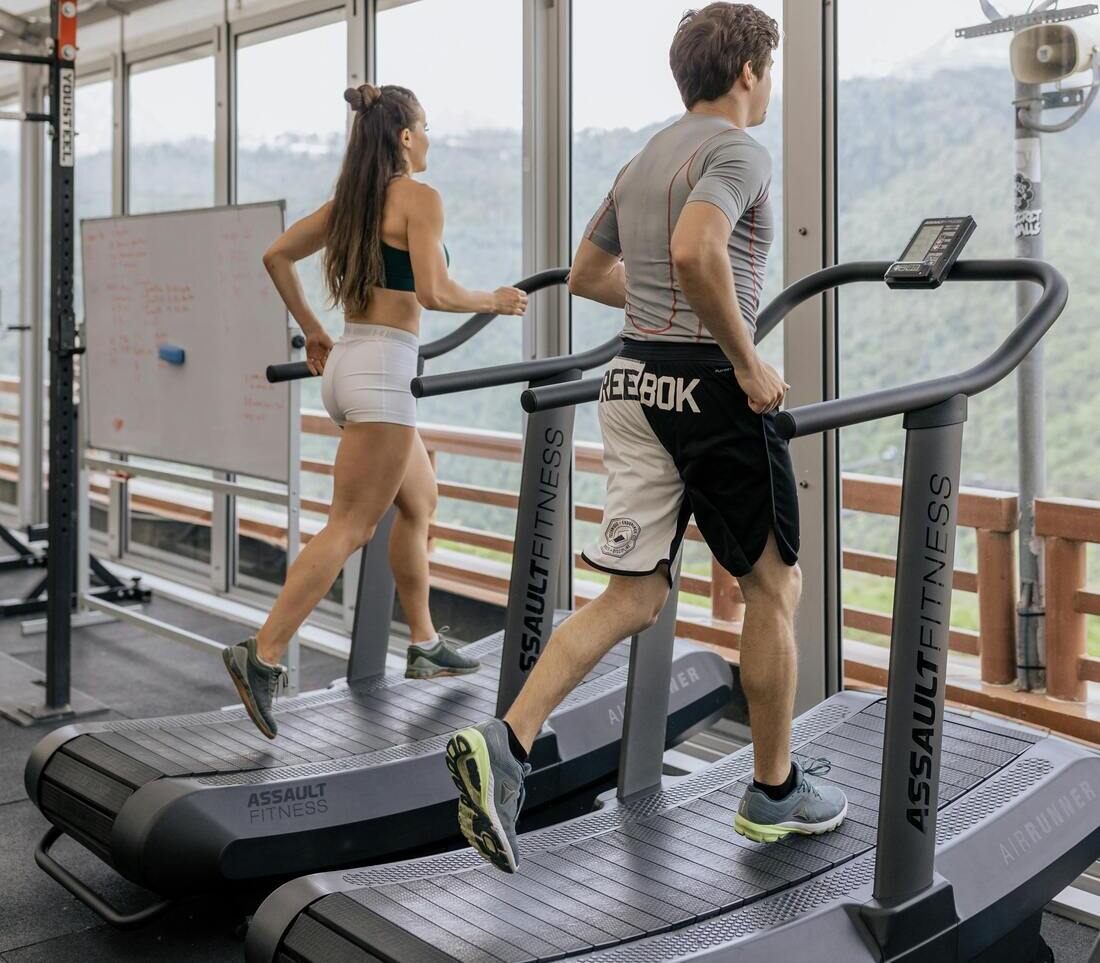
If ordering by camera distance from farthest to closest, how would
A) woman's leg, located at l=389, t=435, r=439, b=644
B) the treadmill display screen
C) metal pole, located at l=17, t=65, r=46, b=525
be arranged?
metal pole, located at l=17, t=65, r=46, b=525 < woman's leg, located at l=389, t=435, r=439, b=644 < the treadmill display screen

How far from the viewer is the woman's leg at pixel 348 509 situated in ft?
10.3

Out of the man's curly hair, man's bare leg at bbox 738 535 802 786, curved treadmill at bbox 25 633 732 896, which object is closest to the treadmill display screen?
the man's curly hair

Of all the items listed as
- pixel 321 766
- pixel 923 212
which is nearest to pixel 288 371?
pixel 321 766

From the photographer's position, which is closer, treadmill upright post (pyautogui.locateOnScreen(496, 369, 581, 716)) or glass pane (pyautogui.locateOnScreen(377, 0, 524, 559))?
treadmill upright post (pyautogui.locateOnScreen(496, 369, 581, 716))

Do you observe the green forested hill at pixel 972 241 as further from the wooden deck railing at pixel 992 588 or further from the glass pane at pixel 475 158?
the glass pane at pixel 475 158

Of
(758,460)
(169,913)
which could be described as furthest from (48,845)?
(758,460)

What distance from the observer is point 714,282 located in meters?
2.05

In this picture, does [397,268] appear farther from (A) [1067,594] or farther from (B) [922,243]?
(A) [1067,594]

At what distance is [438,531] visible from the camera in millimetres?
5070

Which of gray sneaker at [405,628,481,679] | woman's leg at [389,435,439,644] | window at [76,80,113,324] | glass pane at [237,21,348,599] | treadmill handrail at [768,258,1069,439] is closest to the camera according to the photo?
treadmill handrail at [768,258,1069,439]

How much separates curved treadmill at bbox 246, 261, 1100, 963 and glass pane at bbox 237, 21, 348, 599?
295 centimetres

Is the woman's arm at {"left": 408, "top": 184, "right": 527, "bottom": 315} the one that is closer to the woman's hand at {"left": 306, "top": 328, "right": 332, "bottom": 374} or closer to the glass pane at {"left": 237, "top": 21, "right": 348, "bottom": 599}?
the woman's hand at {"left": 306, "top": 328, "right": 332, "bottom": 374}

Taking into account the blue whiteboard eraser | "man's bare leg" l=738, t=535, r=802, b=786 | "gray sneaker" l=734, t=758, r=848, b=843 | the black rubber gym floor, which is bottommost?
the black rubber gym floor

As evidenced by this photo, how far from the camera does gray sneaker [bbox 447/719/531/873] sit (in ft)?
6.80
